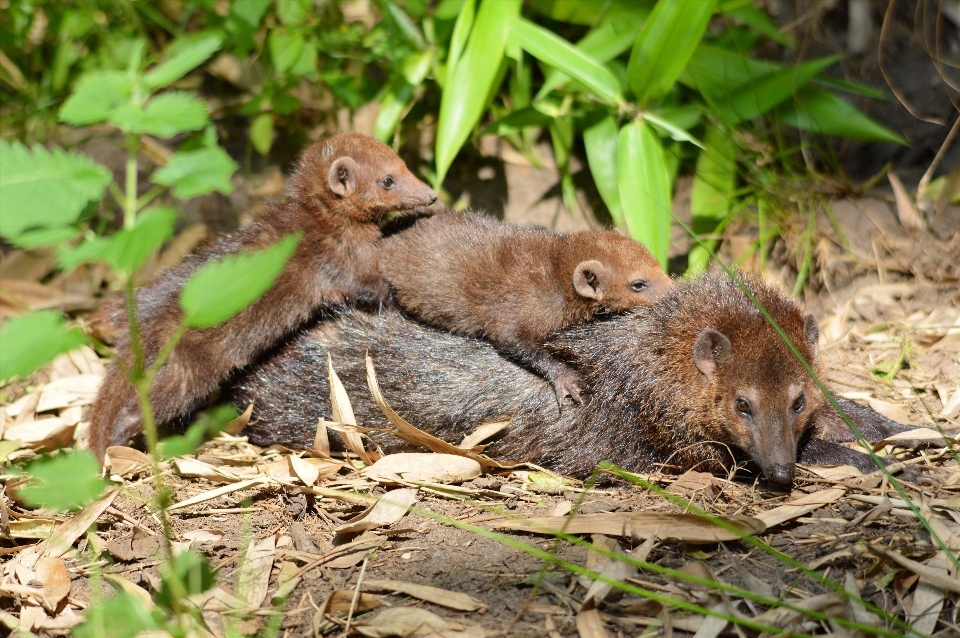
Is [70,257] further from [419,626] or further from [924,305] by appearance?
[924,305]

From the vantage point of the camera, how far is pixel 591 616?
9.95 feet

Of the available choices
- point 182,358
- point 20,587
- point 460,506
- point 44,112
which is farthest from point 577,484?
point 44,112

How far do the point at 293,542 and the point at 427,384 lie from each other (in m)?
1.20

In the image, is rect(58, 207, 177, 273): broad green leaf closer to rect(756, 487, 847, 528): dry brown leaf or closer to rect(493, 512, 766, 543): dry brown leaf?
rect(493, 512, 766, 543): dry brown leaf

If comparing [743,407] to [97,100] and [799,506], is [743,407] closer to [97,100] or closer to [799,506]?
[799,506]

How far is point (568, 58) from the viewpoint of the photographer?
5.45 m

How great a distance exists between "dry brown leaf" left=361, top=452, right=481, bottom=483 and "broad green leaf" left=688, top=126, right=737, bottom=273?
246 cm

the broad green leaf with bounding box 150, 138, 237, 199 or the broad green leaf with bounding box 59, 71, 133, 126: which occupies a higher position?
the broad green leaf with bounding box 59, 71, 133, 126

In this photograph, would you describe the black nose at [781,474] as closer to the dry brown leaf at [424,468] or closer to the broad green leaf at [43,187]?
the dry brown leaf at [424,468]

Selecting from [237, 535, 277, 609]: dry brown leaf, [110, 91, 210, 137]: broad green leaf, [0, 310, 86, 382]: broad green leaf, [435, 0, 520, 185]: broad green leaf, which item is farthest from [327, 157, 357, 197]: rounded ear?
[0, 310, 86, 382]: broad green leaf

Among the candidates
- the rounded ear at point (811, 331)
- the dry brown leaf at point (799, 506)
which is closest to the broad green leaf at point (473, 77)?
the rounded ear at point (811, 331)

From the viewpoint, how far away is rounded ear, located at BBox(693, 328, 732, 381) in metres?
3.97

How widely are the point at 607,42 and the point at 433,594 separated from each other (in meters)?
3.93

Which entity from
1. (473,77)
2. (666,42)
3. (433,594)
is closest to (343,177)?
(473,77)
